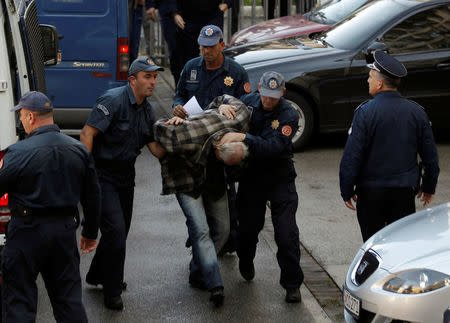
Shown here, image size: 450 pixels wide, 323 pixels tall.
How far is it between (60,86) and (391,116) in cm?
576

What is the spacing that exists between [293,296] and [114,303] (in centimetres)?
125

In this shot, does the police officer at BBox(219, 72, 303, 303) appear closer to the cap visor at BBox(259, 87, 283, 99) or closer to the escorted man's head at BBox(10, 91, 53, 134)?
the cap visor at BBox(259, 87, 283, 99)

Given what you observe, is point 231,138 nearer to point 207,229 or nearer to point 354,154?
point 207,229

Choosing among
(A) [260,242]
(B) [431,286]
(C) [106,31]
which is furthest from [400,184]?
(C) [106,31]

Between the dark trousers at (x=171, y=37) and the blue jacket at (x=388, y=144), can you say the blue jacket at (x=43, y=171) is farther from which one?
the dark trousers at (x=171, y=37)

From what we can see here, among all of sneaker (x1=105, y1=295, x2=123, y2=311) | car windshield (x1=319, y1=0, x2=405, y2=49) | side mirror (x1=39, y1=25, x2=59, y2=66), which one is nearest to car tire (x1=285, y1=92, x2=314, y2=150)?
car windshield (x1=319, y1=0, x2=405, y2=49)

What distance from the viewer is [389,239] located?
5762mm

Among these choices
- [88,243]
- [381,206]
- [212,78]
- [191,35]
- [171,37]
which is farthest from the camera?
[171,37]

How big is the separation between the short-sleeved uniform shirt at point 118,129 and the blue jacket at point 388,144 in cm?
141

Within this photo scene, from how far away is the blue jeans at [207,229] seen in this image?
6.59 m

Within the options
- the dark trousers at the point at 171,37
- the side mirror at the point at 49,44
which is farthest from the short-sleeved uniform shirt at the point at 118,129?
the dark trousers at the point at 171,37

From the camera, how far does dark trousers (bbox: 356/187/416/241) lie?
20.9 feet

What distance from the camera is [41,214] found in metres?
5.30

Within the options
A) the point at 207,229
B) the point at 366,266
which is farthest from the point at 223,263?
the point at 366,266
